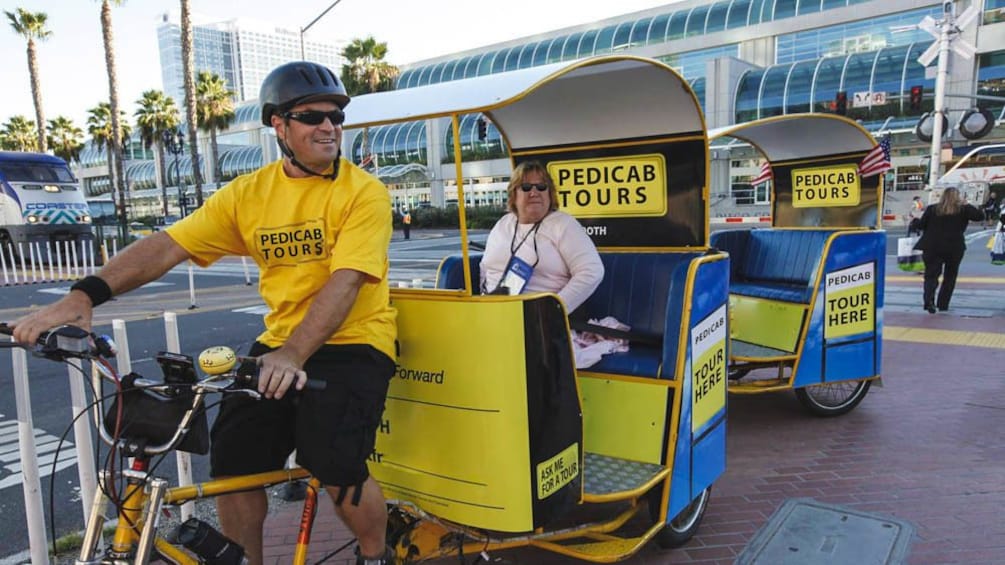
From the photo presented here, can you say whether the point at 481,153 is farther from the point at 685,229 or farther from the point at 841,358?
the point at 841,358

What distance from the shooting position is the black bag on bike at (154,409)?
182cm

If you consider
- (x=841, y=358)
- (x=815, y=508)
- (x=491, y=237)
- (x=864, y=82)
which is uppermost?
(x=864, y=82)

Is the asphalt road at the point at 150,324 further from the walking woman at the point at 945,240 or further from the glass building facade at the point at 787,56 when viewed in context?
the glass building facade at the point at 787,56

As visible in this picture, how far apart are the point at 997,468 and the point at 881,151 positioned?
2969 mm

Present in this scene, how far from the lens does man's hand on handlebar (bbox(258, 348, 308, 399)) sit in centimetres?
179

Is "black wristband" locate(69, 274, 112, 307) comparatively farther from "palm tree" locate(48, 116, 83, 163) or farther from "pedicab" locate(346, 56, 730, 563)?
"palm tree" locate(48, 116, 83, 163)

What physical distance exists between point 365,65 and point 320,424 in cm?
3330

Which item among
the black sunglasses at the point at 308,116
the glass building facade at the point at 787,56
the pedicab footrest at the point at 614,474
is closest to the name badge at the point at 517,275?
the pedicab footrest at the point at 614,474

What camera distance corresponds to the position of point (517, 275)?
3340mm

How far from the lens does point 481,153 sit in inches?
146

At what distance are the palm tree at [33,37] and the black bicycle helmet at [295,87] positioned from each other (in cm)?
Result: 3041

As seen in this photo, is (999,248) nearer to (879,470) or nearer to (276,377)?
(879,470)

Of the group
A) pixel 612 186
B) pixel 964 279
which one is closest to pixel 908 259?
pixel 964 279

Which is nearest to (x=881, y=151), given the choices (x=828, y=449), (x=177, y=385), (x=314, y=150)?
(x=828, y=449)
